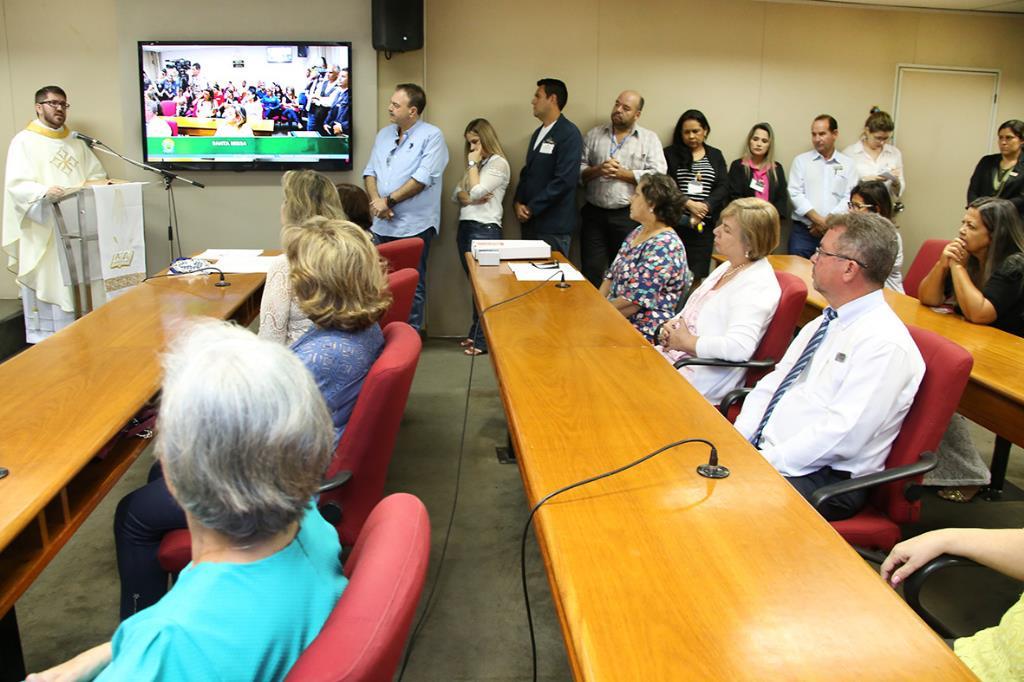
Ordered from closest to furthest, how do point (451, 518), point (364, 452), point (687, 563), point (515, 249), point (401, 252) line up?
1. point (687, 563)
2. point (364, 452)
3. point (451, 518)
4. point (401, 252)
5. point (515, 249)

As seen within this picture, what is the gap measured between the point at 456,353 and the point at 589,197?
143cm

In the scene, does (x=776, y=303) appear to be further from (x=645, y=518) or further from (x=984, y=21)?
(x=984, y=21)

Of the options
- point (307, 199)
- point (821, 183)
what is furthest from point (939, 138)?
point (307, 199)

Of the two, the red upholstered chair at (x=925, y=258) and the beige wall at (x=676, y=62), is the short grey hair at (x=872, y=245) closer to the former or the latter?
the red upholstered chair at (x=925, y=258)

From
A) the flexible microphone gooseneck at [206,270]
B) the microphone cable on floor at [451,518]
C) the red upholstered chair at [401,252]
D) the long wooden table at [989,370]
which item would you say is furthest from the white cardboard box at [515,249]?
the long wooden table at [989,370]

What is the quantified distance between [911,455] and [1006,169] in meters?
4.29

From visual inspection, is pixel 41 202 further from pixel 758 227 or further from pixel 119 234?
pixel 758 227

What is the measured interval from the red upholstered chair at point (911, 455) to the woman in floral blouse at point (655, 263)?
4.74 feet

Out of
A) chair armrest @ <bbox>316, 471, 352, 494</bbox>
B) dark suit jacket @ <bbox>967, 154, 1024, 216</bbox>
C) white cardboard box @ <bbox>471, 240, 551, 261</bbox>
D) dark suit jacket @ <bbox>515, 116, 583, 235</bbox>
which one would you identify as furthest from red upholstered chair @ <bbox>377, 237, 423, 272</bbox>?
dark suit jacket @ <bbox>967, 154, 1024, 216</bbox>

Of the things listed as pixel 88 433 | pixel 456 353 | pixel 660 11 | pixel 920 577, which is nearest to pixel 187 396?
pixel 88 433

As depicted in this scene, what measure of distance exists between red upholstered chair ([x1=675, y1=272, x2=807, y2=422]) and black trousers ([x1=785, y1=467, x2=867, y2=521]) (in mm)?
665

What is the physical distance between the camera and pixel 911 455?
6.83ft

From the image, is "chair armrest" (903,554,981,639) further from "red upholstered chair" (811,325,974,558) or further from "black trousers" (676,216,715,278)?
"black trousers" (676,216,715,278)

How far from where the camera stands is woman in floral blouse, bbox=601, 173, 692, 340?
11.6ft
